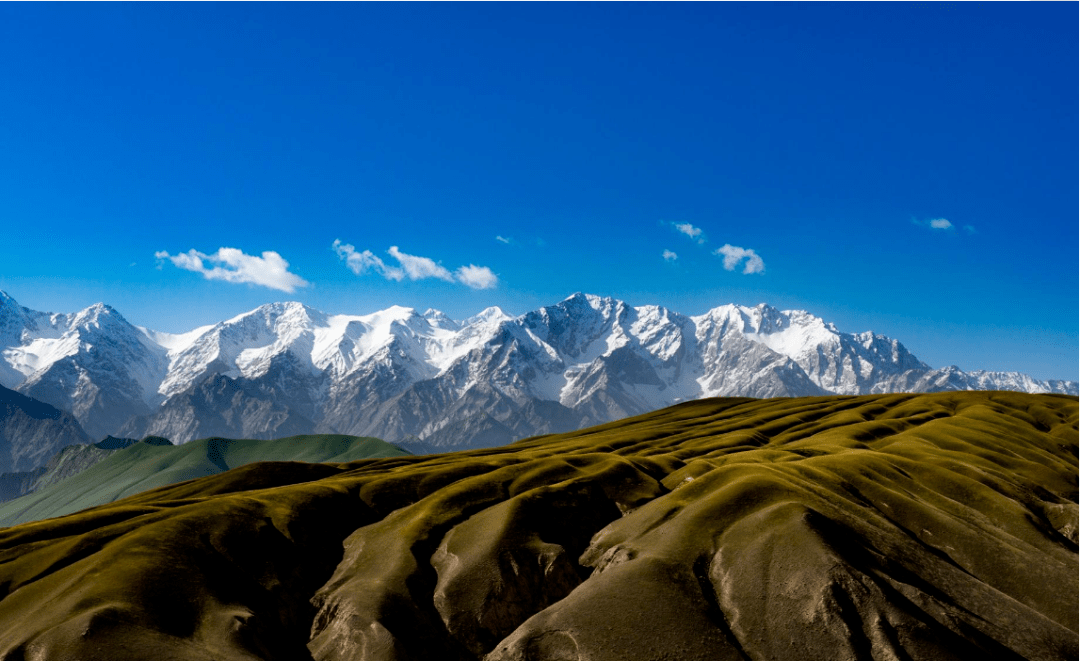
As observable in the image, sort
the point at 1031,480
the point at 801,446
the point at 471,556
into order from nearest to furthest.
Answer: the point at 471,556 → the point at 1031,480 → the point at 801,446

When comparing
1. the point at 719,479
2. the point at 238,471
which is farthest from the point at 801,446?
the point at 238,471

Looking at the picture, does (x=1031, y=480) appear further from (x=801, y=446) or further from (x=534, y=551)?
(x=534, y=551)

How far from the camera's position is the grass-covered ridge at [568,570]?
96.3m

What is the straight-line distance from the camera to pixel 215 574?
11288 cm

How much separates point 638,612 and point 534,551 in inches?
1052

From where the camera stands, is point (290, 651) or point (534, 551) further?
point (534, 551)

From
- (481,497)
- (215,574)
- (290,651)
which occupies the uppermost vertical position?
(481,497)

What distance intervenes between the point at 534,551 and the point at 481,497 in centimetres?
2586

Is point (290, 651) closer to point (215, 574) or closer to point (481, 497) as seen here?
point (215, 574)

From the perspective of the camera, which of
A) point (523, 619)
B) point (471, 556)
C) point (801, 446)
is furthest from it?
point (801, 446)

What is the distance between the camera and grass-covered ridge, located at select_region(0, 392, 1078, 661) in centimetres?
9631

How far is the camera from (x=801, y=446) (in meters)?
199

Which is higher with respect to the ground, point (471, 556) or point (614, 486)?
point (614, 486)

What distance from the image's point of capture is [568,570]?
122 m
